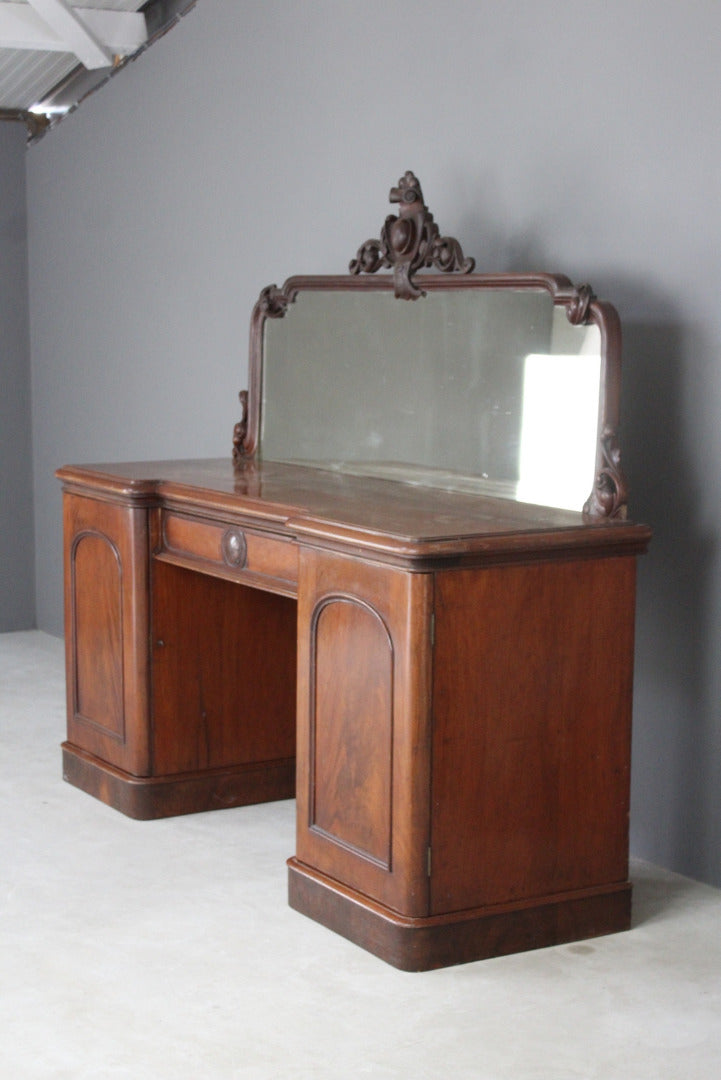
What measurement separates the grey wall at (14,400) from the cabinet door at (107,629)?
7.93 feet

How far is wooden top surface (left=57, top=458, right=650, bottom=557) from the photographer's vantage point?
2719 millimetres

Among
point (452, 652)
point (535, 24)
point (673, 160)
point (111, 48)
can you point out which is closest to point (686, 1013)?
point (452, 652)

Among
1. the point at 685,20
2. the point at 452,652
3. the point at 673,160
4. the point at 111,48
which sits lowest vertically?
the point at 452,652

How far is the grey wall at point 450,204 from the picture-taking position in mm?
3211

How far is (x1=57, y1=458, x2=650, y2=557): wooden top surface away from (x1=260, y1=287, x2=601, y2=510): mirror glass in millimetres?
81

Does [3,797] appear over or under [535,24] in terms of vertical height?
under

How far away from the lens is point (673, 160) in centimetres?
319

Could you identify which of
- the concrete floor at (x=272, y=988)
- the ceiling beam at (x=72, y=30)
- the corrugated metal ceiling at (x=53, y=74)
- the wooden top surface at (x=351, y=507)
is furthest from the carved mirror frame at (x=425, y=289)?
the ceiling beam at (x=72, y=30)

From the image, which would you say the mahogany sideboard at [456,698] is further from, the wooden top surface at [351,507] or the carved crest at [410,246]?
the carved crest at [410,246]

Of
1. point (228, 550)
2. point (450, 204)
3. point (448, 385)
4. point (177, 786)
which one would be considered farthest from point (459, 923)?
point (450, 204)

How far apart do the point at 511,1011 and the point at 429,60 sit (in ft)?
8.17

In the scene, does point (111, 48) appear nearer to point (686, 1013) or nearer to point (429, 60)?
point (429, 60)

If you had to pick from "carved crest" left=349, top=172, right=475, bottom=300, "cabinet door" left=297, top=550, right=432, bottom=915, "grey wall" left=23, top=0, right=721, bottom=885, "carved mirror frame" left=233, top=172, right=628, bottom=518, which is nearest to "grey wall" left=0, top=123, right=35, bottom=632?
"grey wall" left=23, top=0, right=721, bottom=885

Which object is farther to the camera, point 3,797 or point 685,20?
point 3,797
